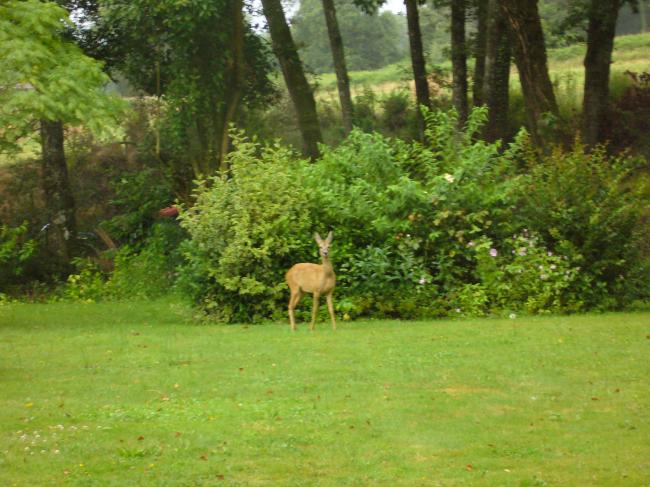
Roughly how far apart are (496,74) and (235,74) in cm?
643

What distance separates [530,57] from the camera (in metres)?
23.3

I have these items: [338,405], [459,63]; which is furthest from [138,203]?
[338,405]

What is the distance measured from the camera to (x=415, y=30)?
29031 millimetres

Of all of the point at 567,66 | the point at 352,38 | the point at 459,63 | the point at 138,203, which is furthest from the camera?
the point at 352,38

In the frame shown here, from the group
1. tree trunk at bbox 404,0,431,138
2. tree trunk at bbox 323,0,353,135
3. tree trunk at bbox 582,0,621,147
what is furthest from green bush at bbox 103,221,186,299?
tree trunk at bbox 582,0,621,147

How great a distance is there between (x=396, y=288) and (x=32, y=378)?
21.7 ft

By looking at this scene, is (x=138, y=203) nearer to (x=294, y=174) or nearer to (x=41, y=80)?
(x=294, y=174)

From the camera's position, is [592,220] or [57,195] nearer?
[592,220]

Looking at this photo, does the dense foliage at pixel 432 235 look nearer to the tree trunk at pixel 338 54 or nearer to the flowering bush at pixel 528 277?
the flowering bush at pixel 528 277

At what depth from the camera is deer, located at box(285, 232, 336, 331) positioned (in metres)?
15.1

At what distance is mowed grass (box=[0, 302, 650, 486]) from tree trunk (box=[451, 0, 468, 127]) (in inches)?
459

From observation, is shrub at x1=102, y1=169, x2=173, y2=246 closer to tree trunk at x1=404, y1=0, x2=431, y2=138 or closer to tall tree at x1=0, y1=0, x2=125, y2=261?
tree trunk at x1=404, y1=0, x2=431, y2=138

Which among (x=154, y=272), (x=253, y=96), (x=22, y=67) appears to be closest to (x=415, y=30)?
(x=253, y=96)

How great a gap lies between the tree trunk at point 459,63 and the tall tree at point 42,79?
1143cm
